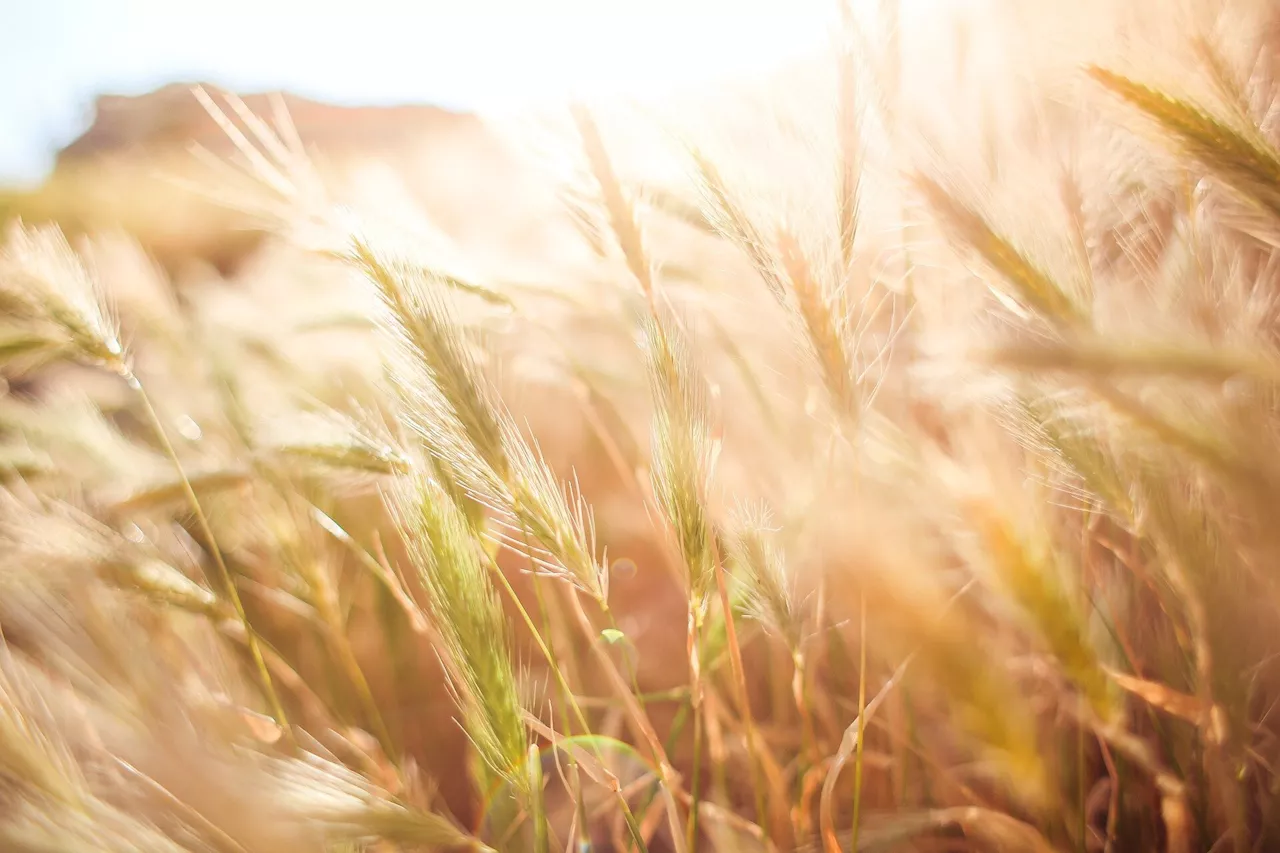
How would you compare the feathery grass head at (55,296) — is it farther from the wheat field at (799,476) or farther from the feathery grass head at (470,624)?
the feathery grass head at (470,624)

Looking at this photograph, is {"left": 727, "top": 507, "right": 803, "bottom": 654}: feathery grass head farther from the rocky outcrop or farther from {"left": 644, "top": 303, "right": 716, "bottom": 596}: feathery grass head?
the rocky outcrop

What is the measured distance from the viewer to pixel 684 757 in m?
0.85

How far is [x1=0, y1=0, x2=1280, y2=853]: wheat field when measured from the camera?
0.36m

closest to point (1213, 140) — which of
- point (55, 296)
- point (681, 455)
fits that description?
point (681, 455)

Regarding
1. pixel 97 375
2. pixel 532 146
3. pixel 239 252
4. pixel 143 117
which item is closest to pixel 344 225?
pixel 532 146

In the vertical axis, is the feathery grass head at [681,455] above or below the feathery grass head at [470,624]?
above

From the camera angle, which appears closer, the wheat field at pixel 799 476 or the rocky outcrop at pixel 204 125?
the wheat field at pixel 799 476

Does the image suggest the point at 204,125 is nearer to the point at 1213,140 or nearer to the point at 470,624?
the point at 470,624

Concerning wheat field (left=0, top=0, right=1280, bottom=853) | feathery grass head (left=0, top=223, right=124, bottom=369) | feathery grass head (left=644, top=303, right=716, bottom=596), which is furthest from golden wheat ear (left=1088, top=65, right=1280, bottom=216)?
feathery grass head (left=0, top=223, right=124, bottom=369)

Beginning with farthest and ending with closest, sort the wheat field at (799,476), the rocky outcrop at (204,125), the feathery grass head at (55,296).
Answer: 1. the rocky outcrop at (204,125)
2. the feathery grass head at (55,296)
3. the wheat field at (799,476)

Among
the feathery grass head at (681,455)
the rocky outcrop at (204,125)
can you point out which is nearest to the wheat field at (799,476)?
the feathery grass head at (681,455)

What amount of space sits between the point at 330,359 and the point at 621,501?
501 millimetres

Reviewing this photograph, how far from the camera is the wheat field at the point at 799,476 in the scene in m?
0.36

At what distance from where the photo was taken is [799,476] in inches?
24.3
